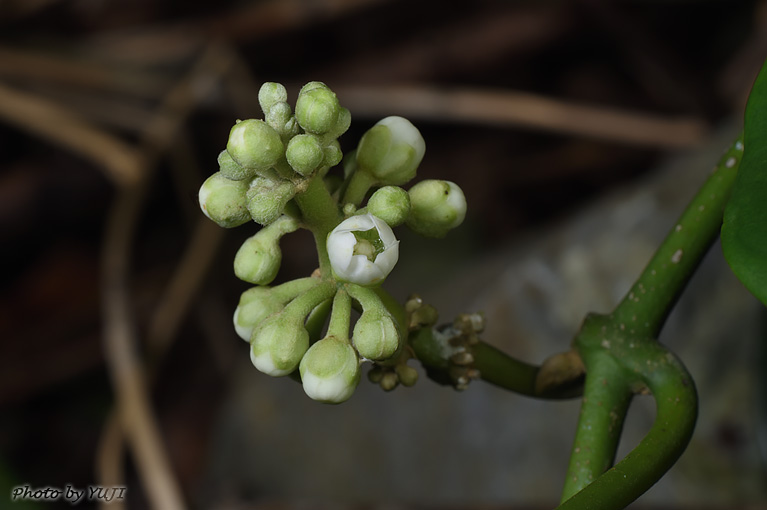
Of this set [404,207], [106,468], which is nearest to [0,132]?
[106,468]

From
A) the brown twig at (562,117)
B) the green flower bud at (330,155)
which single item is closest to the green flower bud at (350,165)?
the green flower bud at (330,155)

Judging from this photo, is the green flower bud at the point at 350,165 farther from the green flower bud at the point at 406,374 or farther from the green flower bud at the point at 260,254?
the green flower bud at the point at 406,374

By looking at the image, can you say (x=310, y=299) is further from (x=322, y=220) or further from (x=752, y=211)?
(x=752, y=211)

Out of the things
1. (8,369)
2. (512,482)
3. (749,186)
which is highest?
(8,369)

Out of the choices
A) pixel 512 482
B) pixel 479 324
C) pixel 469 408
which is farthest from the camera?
pixel 469 408

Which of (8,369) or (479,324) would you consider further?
(8,369)

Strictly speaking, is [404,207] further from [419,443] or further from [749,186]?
[419,443]
